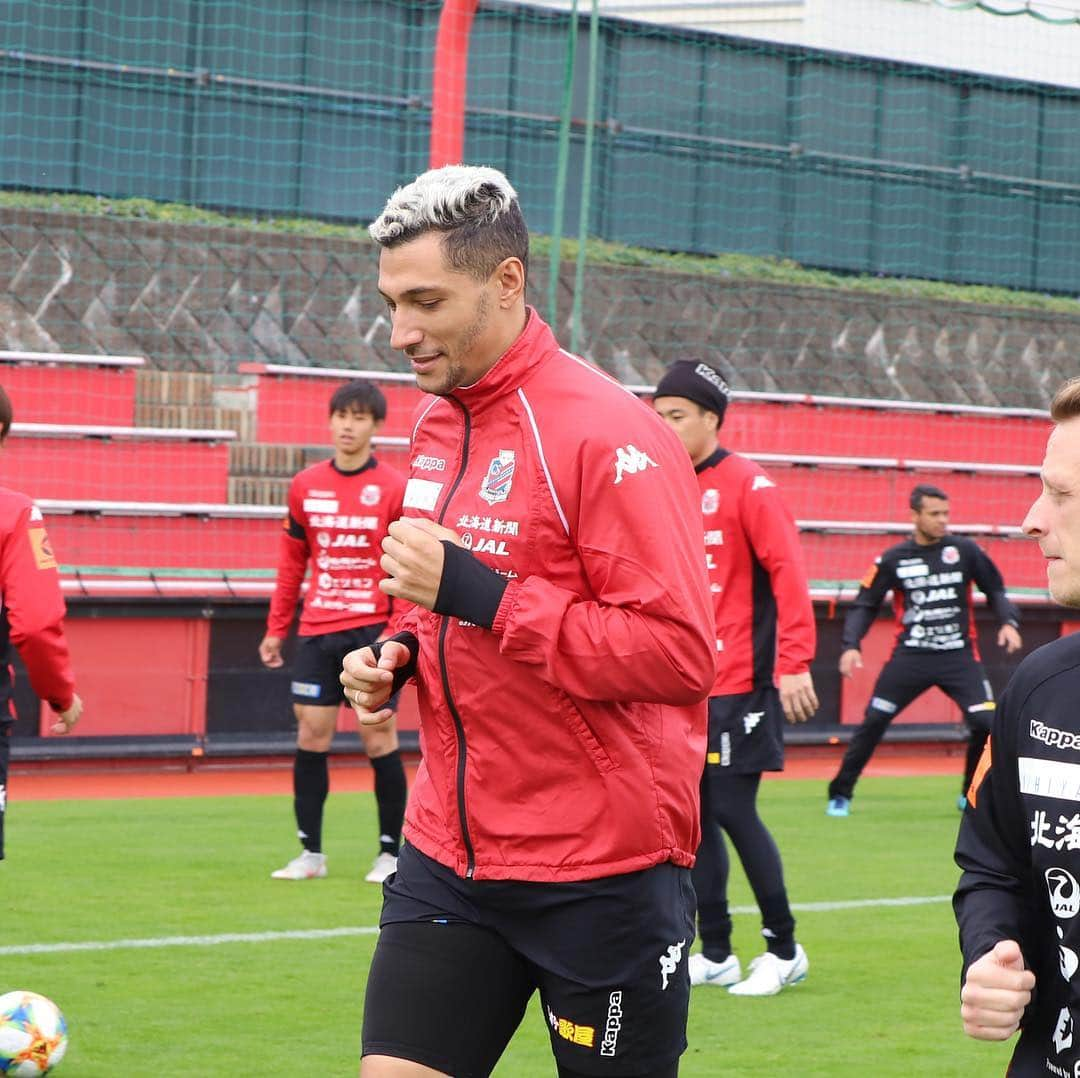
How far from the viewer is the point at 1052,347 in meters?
21.4

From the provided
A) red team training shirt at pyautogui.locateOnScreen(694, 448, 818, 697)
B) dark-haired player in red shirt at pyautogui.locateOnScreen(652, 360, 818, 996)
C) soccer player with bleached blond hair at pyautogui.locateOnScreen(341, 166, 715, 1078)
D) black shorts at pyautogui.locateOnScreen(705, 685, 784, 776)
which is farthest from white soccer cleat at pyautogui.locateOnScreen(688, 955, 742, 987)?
soccer player with bleached blond hair at pyautogui.locateOnScreen(341, 166, 715, 1078)

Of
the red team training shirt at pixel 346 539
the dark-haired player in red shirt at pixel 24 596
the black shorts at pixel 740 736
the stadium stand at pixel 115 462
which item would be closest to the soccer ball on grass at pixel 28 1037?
the dark-haired player in red shirt at pixel 24 596

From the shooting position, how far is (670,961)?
335 cm

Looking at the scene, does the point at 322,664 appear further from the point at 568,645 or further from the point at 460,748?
the point at 568,645

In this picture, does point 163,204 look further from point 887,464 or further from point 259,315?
point 887,464

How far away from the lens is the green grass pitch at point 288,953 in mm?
6113

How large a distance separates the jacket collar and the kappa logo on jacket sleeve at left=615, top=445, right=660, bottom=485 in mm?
259

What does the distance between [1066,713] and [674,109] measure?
18.1 m

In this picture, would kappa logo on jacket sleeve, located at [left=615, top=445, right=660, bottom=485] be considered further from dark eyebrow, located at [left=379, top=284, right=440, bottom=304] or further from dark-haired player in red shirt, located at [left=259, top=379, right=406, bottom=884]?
dark-haired player in red shirt, located at [left=259, top=379, right=406, bottom=884]

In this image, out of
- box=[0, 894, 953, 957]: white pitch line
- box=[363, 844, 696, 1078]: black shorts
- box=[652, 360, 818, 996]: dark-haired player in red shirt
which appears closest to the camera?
box=[363, 844, 696, 1078]: black shorts

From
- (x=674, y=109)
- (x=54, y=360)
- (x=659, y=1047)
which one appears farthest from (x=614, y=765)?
(x=674, y=109)

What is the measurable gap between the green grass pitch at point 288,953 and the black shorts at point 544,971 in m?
2.63

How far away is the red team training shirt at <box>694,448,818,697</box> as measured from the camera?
678 centimetres

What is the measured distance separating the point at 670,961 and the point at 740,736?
3595mm
